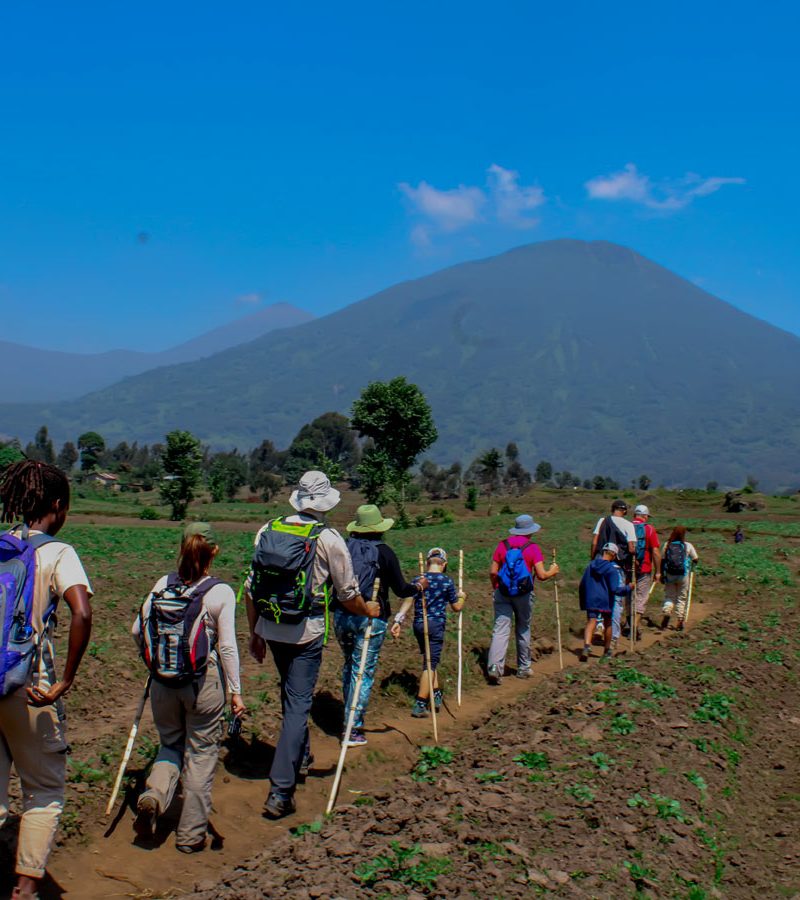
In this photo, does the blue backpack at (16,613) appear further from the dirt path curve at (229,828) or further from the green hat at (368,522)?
the green hat at (368,522)

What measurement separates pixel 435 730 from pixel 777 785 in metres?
3.27

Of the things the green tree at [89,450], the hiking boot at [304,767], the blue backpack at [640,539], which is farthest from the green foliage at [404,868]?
the green tree at [89,450]

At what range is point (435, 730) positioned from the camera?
8812 millimetres

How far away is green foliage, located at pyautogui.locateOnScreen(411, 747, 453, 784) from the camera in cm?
734

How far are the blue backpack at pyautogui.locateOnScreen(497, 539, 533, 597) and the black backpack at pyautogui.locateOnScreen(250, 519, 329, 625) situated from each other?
4878mm

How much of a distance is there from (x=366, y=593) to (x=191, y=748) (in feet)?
8.14

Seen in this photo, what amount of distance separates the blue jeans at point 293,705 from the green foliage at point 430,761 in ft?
3.26

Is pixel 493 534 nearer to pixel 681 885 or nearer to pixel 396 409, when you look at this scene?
pixel 396 409

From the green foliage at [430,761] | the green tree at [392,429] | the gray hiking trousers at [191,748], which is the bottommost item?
the green foliage at [430,761]

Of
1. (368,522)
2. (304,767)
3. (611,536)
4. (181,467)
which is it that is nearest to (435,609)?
(368,522)

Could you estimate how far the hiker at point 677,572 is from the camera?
1580cm

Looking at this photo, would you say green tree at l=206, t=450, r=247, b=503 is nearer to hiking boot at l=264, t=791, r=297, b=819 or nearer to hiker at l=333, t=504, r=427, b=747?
hiker at l=333, t=504, r=427, b=747

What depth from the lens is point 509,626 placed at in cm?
1205

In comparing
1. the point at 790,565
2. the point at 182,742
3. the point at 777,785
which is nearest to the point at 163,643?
the point at 182,742
